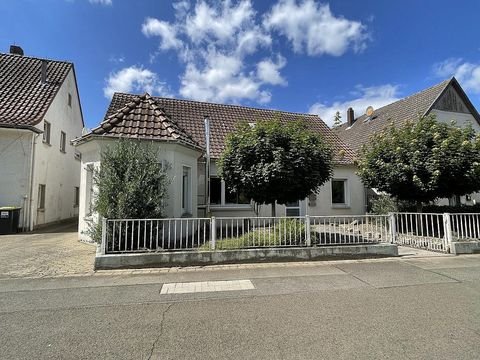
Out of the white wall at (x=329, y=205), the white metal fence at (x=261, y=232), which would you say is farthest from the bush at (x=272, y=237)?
the white wall at (x=329, y=205)

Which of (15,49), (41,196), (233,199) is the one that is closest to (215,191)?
(233,199)

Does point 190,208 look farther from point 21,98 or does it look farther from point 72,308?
point 21,98

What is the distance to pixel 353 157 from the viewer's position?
56.5 feet

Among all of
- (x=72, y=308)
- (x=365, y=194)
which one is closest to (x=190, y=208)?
(x=72, y=308)

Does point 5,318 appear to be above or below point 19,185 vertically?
below

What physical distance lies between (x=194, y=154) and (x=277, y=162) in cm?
399

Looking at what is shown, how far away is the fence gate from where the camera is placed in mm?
9023

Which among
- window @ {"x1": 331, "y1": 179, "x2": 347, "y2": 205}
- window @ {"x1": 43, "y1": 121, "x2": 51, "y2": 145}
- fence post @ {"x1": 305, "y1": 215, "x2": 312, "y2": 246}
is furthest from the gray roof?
window @ {"x1": 43, "y1": 121, "x2": 51, "y2": 145}

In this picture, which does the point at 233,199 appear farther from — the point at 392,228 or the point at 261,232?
the point at 392,228

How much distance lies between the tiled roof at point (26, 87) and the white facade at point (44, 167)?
497mm

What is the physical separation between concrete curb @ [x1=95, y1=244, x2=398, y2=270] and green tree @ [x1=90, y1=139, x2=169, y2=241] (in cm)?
121

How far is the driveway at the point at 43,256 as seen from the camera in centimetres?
688

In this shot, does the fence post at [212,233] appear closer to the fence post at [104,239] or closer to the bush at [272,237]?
the bush at [272,237]

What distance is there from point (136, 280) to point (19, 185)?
9943 mm
